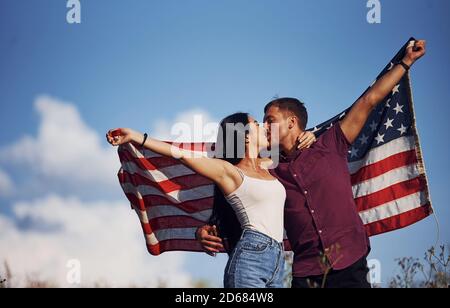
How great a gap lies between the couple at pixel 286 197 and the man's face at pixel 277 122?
0.01m

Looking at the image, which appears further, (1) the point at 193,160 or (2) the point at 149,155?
(2) the point at 149,155

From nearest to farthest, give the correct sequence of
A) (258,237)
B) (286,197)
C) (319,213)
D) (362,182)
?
(258,237), (319,213), (286,197), (362,182)

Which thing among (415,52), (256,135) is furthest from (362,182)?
(256,135)

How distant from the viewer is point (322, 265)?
5.31m

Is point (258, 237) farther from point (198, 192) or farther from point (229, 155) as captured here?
point (198, 192)

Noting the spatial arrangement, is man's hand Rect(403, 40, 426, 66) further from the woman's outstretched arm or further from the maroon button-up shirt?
the woman's outstretched arm

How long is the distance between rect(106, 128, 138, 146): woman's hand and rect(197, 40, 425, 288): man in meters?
1.43

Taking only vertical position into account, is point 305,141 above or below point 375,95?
below

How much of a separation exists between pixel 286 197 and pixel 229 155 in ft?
2.29

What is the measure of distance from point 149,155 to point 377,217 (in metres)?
2.97

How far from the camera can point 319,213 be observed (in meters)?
5.51
